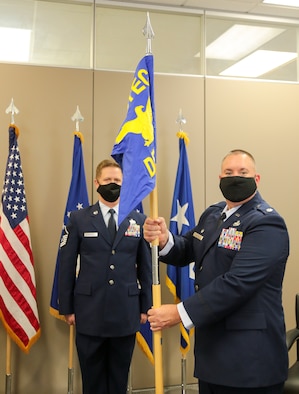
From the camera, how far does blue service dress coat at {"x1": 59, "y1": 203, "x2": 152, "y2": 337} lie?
254 cm

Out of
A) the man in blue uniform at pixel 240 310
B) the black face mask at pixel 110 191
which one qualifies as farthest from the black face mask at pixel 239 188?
the black face mask at pixel 110 191

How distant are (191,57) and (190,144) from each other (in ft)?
2.59

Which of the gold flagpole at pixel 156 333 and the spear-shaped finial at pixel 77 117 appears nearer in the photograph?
the gold flagpole at pixel 156 333

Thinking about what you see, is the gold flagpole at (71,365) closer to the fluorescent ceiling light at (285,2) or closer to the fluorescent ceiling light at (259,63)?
the fluorescent ceiling light at (259,63)

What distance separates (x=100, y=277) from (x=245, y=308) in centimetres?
109

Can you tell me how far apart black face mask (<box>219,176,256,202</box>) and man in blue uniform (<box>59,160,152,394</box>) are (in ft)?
2.99

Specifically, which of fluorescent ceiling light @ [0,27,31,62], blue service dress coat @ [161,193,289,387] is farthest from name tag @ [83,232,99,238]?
fluorescent ceiling light @ [0,27,31,62]

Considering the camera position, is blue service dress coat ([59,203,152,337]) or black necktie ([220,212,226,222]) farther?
blue service dress coat ([59,203,152,337])

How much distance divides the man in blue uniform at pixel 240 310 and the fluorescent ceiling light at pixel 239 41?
8.03 feet

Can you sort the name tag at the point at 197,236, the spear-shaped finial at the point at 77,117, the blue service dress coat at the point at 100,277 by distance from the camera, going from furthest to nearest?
the spear-shaped finial at the point at 77,117 → the blue service dress coat at the point at 100,277 → the name tag at the point at 197,236

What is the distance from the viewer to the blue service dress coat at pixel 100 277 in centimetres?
254

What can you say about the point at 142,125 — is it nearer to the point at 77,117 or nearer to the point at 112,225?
the point at 112,225

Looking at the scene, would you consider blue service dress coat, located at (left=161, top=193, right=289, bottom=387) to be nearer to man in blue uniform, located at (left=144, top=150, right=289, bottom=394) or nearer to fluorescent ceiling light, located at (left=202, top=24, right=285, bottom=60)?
man in blue uniform, located at (left=144, top=150, right=289, bottom=394)

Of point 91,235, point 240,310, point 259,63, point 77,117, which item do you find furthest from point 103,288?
point 259,63
